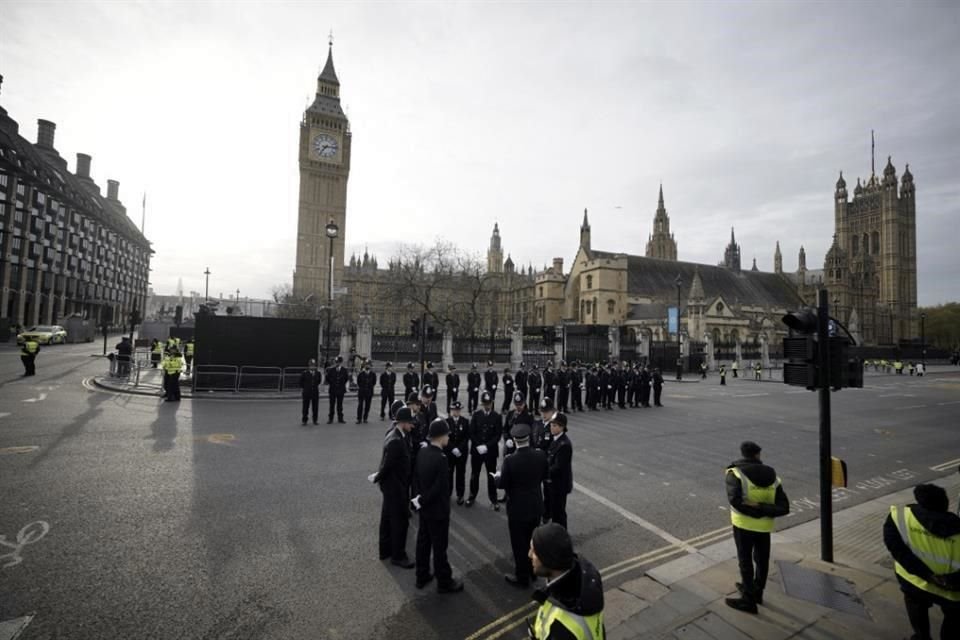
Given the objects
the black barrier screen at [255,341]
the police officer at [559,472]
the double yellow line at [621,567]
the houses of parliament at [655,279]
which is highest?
the houses of parliament at [655,279]

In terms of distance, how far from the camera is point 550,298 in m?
69.9

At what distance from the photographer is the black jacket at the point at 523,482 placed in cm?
473

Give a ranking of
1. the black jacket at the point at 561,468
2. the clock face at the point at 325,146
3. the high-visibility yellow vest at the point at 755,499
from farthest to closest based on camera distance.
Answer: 1. the clock face at the point at 325,146
2. the black jacket at the point at 561,468
3. the high-visibility yellow vest at the point at 755,499

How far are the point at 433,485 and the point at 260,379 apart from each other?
1587 cm

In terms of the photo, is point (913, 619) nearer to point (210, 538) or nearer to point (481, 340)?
point (210, 538)

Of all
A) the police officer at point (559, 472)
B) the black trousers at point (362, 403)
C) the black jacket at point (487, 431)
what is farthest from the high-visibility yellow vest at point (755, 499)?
the black trousers at point (362, 403)

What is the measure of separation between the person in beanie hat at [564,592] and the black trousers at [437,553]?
2259 mm

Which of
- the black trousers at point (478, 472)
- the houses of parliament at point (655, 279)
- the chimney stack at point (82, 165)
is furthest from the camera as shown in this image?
the chimney stack at point (82, 165)

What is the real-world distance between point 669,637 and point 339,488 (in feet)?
17.8

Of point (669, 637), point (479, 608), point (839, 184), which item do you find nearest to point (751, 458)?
point (669, 637)

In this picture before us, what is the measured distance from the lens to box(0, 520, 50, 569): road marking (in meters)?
4.68

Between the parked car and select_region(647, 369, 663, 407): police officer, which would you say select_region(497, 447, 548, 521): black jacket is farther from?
the parked car

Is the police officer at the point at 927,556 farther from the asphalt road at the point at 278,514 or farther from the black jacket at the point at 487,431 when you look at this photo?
the black jacket at the point at 487,431

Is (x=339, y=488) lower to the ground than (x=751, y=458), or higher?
lower
